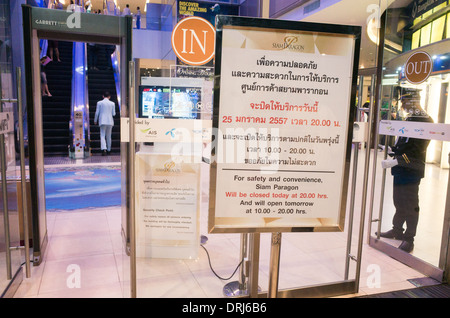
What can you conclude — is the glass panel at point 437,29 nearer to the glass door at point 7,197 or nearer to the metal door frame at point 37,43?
the metal door frame at point 37,43

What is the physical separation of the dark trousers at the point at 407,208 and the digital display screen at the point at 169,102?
7.15 feet

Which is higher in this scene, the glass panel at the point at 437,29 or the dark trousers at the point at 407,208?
the glass panel at the point at 437,29

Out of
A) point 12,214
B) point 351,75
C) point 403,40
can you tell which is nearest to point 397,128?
point 403,40

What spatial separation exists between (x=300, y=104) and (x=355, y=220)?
3257 mm

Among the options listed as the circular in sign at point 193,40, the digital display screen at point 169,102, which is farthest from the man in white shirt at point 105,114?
the digital display screen at point 169,102

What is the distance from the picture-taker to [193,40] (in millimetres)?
3713

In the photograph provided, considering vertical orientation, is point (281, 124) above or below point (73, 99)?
below

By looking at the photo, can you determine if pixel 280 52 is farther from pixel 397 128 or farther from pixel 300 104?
pixel 397 128

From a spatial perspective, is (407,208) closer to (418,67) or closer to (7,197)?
(418,67)

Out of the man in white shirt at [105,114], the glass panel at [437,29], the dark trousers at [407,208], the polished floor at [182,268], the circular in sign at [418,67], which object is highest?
the glass panel at [437,29]

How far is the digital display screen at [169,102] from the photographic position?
118 inches

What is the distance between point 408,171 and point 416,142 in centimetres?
32

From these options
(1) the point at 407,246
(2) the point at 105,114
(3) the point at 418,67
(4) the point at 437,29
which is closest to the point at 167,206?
(1) the point at 407,246

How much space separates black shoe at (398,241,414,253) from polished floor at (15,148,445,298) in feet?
0.53
